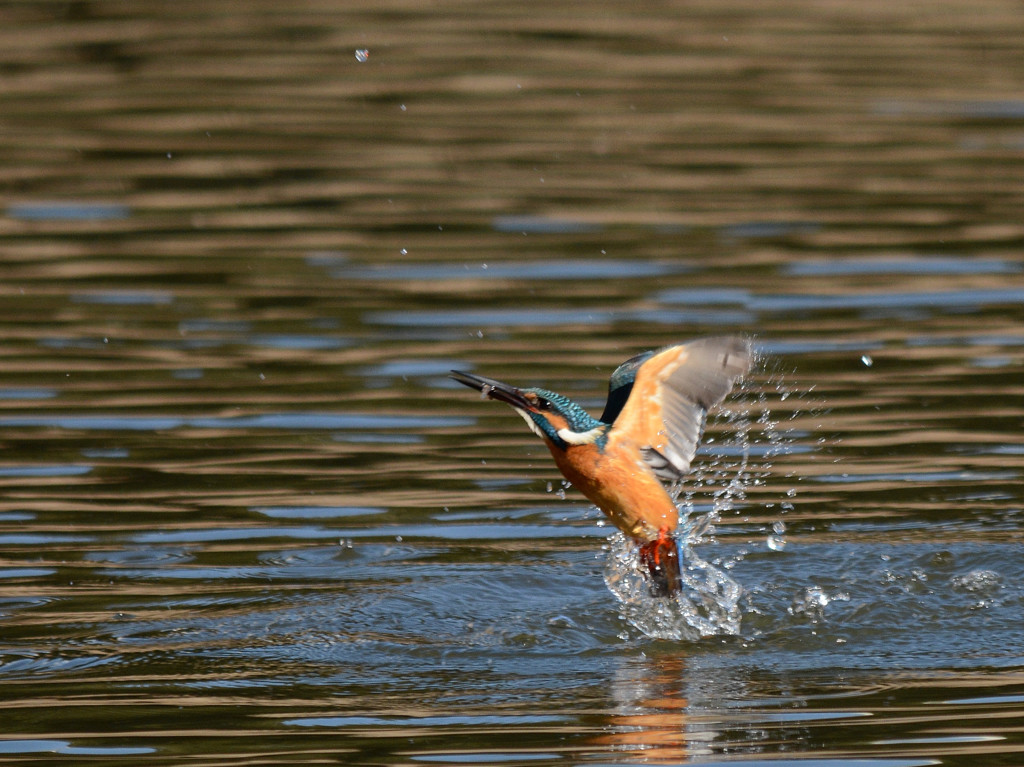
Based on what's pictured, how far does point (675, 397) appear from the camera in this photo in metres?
7.07

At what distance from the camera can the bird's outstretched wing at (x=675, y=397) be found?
690cm

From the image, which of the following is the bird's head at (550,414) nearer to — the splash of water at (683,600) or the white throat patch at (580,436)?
the white throat patch at (580,436)

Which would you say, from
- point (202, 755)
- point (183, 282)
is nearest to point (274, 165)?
point (183, 282)

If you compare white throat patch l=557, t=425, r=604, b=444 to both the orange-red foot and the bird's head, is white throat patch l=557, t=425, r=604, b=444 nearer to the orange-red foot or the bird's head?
the bird's head

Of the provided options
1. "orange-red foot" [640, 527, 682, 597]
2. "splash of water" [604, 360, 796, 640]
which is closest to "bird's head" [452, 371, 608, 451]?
"orange-red foot" [640, 527, 682, 597]

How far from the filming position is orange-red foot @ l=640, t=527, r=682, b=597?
7.07 meters

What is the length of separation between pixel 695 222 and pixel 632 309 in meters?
2.19

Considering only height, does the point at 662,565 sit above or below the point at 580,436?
below

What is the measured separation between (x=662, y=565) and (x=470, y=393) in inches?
124

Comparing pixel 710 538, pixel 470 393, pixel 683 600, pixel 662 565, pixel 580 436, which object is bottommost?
pixel 683 600

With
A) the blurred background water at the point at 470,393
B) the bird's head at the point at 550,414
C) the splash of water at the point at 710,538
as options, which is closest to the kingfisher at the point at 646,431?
the bird's head at the point at 550,414

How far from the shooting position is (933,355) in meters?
10.3

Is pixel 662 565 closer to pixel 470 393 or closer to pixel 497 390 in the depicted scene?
pixel 497 390

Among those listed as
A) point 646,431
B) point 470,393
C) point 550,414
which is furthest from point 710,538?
point 470,393
